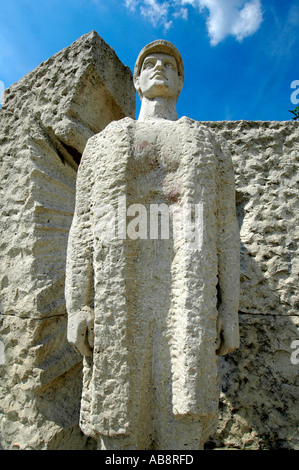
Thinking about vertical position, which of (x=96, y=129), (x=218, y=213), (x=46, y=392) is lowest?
(x=46, y=392)

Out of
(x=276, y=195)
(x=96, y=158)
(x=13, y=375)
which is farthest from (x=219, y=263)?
(x=13, y=375)

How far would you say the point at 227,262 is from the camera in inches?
65.4

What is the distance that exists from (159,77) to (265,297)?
1705mm

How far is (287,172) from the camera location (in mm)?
2609

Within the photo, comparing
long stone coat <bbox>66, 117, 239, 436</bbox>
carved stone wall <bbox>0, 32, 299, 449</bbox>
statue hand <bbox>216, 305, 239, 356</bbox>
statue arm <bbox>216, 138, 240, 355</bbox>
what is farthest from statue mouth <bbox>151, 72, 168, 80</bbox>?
statue hand <bbox>216, 305, 239, 356</bbox>

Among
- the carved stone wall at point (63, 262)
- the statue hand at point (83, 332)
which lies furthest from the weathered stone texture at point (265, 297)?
the statue hand at point (83, 332)

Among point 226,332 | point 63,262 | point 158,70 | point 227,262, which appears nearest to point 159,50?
point 158,70

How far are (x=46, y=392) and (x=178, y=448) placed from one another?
4.02 feet

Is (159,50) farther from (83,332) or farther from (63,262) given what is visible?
(83,332)

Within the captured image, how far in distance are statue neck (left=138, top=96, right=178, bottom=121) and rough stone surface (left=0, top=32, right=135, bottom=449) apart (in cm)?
84

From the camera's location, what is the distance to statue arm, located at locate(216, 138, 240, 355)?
1.59 metres

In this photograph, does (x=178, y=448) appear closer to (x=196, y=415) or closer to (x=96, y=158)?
(x=196, y=415)

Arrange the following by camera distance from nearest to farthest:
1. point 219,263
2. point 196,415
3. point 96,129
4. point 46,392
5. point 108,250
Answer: point 196,415, point 108,250, point 219,263, point 46,392, point 96,129

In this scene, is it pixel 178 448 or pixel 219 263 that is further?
pixel 219 263
